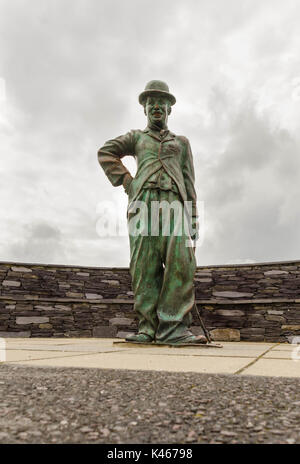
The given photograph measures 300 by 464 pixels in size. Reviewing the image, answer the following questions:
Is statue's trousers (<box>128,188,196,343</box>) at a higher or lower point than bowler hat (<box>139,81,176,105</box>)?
lower

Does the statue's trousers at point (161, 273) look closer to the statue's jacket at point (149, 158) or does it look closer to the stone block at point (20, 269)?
the statue's jacket at point (149, 158)

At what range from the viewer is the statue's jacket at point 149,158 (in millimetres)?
3477

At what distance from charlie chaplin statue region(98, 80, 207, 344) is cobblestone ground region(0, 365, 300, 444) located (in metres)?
1.86

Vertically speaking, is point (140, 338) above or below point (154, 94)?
below

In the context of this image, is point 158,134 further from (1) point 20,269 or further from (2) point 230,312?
(1) point 20,269

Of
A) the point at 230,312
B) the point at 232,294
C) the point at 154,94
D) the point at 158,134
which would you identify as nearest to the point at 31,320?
the point at 230,312

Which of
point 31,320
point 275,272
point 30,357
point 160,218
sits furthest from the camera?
point 275,272

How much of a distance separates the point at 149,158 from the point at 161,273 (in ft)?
3.50

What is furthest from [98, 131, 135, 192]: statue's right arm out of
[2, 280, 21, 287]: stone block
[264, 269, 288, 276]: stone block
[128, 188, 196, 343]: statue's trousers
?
[264, 269, 288, 276]: stone block

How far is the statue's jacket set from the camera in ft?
11.4

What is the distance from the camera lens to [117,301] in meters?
5.71

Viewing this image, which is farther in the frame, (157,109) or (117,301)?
(117,301)

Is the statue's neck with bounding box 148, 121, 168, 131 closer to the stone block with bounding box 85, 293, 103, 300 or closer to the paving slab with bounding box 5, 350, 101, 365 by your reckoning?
the paving slab with bounding box 5, 350, 101, 365
